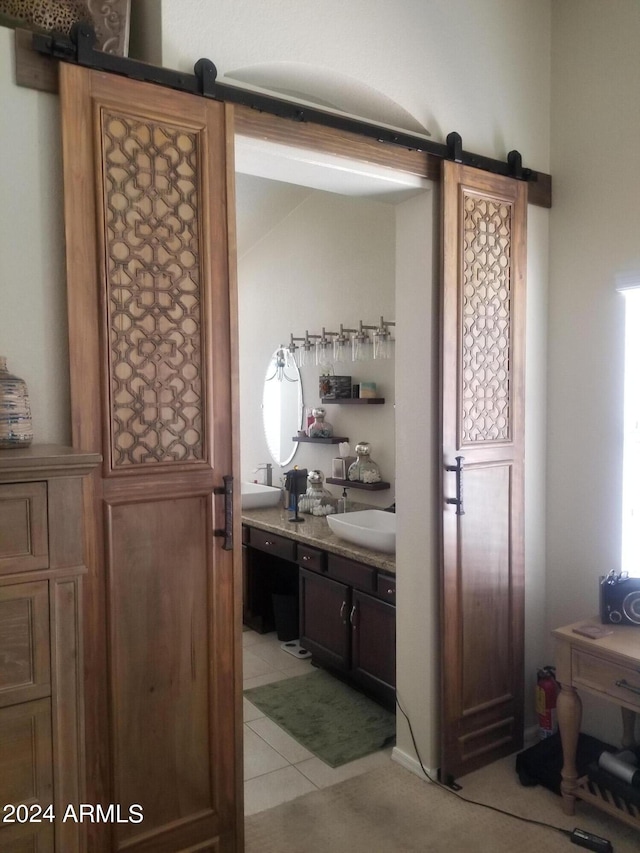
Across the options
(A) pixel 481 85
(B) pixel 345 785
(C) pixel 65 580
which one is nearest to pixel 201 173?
(C) pixel 65 580

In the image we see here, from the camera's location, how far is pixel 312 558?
3.53 meters

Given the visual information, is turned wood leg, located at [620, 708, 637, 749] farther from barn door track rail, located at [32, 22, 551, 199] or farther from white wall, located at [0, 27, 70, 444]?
white wall, located at [0, 27, 70, 444]

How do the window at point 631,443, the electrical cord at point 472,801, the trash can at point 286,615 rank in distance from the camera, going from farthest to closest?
1. the trash can at point 286,615
2. the window at point 631,443
3. the electrical cord at point 472,801

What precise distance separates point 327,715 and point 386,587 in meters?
0.74

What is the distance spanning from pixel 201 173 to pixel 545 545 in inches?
84.2

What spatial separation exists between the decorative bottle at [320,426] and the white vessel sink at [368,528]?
61 centimetres

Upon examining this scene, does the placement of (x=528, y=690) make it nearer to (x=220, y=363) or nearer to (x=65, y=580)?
(x=220, y=363)

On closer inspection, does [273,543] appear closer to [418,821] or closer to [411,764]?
[411,764]

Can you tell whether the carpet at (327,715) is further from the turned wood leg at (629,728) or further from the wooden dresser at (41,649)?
the wooden dresser at (41,649)

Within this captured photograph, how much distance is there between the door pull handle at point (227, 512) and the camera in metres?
1.99

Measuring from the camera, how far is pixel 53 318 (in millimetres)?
1756

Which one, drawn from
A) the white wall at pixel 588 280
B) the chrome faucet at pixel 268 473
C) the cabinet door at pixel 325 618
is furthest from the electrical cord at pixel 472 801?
the chrome faucet at pixel 268 473

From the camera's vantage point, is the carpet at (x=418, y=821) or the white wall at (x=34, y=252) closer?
the white wall at (x=34, y=252)

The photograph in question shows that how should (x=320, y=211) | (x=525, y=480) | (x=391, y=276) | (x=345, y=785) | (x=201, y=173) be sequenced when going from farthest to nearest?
(x=320, y=211), (x=391, y=276), (x=525, y=480), (x=345, y=785), (x=201, y=173)
